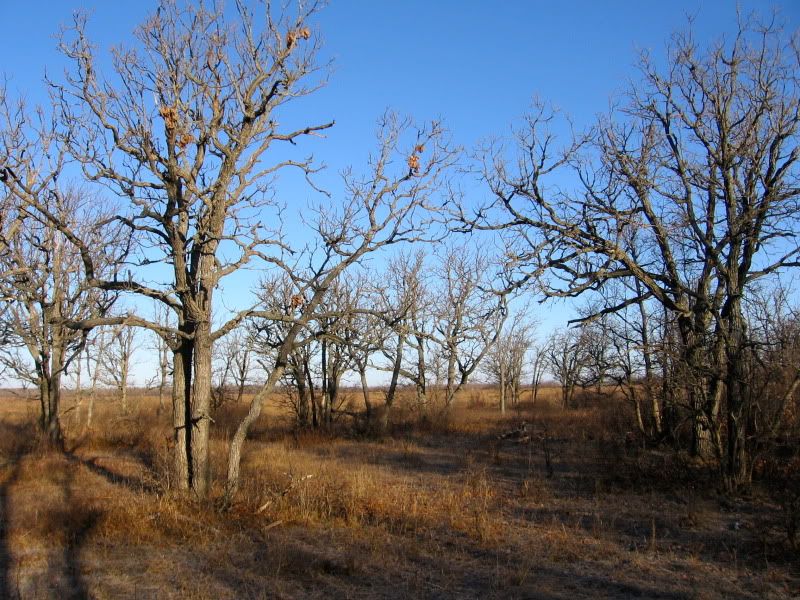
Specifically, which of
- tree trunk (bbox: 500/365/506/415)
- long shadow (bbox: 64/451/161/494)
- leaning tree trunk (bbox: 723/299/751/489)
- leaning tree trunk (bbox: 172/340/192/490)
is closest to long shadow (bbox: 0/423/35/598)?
long shadow (bbox: 64/451/161/494)

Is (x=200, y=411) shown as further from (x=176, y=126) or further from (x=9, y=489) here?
(x=9, y=489)

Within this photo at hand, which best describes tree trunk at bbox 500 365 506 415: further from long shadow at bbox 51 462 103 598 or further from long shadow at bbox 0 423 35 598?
long shadow at bbox 51 462 103 598

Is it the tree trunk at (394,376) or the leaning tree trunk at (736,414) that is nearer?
the leaning tree trunk at (736,414)

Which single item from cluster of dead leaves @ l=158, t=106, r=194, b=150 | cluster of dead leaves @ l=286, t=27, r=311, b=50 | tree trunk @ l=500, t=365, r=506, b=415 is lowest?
tree trunk @ l=500, t=365, r=506, b=415

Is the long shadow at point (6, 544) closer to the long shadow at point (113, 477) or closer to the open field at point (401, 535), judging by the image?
the open field at point (401, 535)

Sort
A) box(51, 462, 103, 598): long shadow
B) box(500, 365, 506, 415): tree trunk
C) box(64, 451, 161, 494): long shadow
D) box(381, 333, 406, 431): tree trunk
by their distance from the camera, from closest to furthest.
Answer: box(51, 462, 103, 598): long shadow → box(64, 451, 161, 494): long shadow → box(381, 333, 406, 431): tree trunk → box(500, 365, 506, 415): tree trunk

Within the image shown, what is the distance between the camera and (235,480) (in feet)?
29.4

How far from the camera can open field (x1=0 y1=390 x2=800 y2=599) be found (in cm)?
626

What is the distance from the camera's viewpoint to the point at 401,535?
8141 mm

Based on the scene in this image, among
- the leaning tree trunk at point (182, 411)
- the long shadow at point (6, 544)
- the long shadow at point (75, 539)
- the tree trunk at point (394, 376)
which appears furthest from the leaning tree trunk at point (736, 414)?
the tree trunk at point (394, 376)

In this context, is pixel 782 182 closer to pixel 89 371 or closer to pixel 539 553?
pixel 539 553

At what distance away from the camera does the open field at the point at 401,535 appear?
6.26 m

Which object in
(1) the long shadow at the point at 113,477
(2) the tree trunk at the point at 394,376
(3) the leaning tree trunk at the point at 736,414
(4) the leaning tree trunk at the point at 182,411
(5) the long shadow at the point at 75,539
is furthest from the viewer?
(2) the tree trunk at the point at 394,376

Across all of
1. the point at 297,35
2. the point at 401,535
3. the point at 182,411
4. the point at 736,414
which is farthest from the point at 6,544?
the point at 736,414
